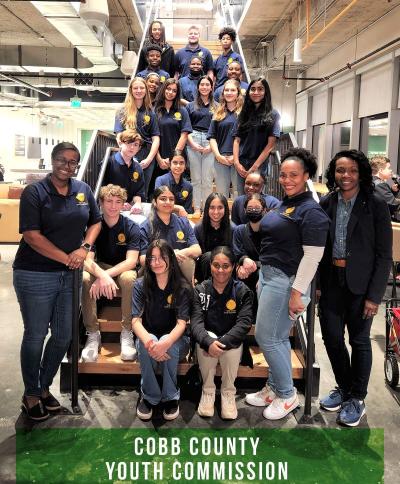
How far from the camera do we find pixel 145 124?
16.5ft

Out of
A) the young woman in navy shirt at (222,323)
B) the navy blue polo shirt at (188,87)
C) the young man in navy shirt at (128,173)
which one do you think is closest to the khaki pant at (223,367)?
the young woman in navy shirt at (222,323)

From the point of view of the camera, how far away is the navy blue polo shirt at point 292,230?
9.40ft

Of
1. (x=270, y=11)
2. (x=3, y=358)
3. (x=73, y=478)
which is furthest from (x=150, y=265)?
(x=270, y=11)

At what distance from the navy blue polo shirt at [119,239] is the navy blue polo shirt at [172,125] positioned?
A: 1.65 m

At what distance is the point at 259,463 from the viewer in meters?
2.80

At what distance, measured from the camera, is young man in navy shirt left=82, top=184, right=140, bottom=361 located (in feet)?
11.7

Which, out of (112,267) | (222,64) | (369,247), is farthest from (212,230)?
(222,64)

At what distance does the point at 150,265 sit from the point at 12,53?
12628mm

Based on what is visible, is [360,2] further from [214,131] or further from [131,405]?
[131,405]

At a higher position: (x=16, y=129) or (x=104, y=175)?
(x=16, y=129)

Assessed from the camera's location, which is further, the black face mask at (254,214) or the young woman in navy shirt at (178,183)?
the young woman in navy shirt at (178,183)

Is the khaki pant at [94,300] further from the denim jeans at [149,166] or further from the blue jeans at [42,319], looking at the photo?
the denim jeans at [149,166]

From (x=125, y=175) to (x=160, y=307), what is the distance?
70.1 inches

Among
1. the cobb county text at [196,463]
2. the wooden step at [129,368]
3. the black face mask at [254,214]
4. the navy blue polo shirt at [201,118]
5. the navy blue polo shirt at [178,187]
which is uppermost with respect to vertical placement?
the navy blue polo shirt at [201,118]
